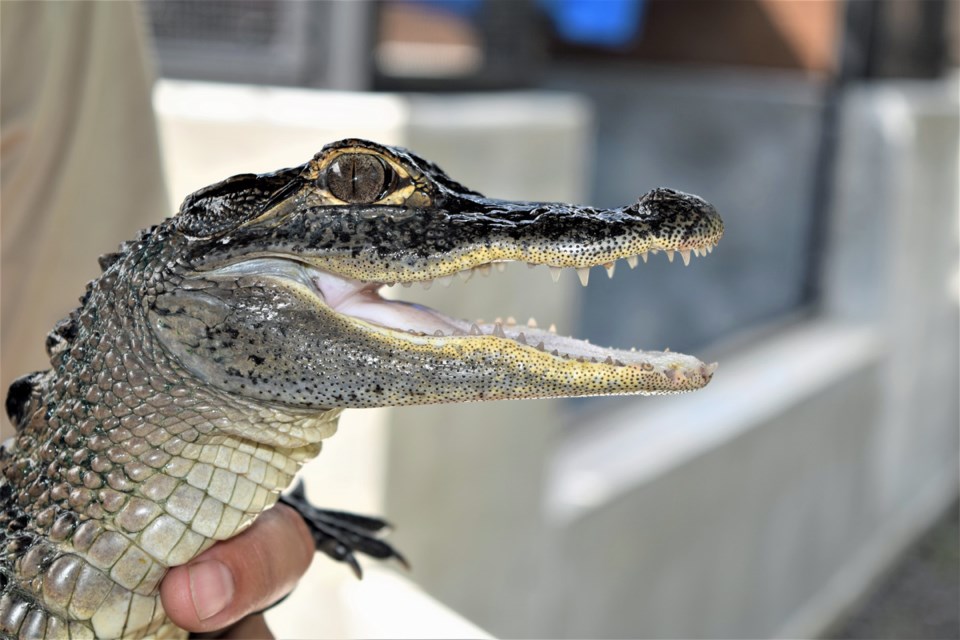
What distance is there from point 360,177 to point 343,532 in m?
0.58

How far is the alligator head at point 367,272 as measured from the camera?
2.73 feet

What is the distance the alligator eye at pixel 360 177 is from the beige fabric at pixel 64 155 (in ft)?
1.46

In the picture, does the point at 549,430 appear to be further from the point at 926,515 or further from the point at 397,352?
the point at 926,515

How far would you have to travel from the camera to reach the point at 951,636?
3.57 meters

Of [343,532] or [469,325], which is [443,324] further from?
[343,532]

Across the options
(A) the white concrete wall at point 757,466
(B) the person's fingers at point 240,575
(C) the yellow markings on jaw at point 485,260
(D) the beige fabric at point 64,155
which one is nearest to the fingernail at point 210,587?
(B) the person's fingers at point 240,575

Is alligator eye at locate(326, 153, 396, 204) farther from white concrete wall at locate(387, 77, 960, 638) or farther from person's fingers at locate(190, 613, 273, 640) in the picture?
white concrete wall at locate(387, 77, 960, 638)

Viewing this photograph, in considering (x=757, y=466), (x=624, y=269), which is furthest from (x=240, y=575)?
(x=624, y=269)

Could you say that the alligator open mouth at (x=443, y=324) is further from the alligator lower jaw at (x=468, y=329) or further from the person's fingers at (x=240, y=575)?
the person's fingers at (x=240, y=575)

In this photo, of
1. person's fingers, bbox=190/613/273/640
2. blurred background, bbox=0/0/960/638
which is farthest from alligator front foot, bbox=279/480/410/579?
person's fingers, bbox=190/613/273/640

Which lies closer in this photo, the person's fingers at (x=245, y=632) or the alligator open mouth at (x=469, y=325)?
the alligator open mouth at (x=469, y=325)

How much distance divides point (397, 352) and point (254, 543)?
0.23 m

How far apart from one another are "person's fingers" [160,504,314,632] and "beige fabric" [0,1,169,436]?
40 centimetres

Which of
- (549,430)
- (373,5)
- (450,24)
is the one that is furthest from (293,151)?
(549,430)
